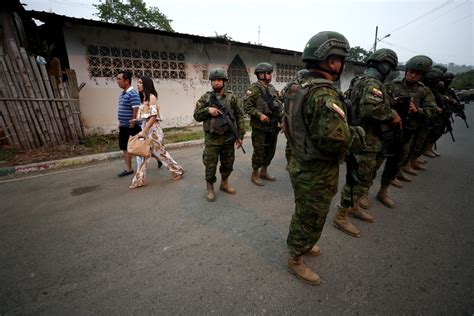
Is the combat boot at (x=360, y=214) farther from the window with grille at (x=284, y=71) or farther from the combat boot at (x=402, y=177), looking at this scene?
the window with grille at (x=284, y=71)

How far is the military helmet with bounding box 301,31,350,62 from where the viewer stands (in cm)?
155

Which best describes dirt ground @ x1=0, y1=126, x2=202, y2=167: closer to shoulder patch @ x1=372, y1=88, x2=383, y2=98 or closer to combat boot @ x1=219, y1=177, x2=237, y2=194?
combat boot @ x1=219, y1=177, x2=237, y2=194

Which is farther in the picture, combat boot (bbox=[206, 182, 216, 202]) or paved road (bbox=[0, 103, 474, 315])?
combat boot (bbox=[206, 182, 216, 202])

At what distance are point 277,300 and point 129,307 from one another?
107 centimetres

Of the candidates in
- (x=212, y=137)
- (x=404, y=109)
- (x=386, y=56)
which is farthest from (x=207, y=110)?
(x=404, y=109)

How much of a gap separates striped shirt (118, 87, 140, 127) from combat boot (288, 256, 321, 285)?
3243 millimetres

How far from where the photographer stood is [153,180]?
12.7 feet

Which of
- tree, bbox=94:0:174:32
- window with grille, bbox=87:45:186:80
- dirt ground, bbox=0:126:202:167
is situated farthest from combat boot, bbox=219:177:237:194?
tree, bbox=94:0:174:32

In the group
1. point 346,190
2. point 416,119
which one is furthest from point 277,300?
point 416,119

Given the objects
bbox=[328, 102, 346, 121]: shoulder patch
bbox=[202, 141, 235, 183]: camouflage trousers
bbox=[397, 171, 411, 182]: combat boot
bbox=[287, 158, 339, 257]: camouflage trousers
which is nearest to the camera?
bbox=[328, 102, 346, 121]: shoulder patch

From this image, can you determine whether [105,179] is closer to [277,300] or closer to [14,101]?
[14,101]

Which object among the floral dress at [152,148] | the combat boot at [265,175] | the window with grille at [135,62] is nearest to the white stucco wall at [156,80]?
the window with grille at [135,62]

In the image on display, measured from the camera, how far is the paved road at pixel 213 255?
1.62 metres

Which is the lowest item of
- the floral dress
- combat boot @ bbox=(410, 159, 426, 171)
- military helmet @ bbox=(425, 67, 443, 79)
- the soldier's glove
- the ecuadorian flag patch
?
combat boot @ bbox=(410, 159, 426, 171)
